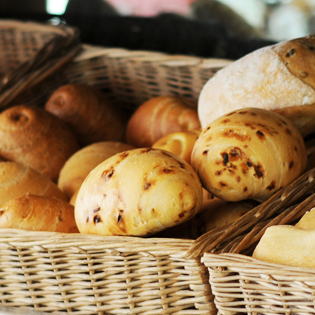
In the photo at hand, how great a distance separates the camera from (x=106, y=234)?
753 millimetres

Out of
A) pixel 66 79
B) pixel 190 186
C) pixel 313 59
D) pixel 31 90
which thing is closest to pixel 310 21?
pixel 313 59

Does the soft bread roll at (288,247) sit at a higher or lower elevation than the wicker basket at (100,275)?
higher

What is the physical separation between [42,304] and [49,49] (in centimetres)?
106

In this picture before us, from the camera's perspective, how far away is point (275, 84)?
99cm

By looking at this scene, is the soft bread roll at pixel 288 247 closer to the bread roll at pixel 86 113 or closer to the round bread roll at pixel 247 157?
the round bread roll at pixel 247 157

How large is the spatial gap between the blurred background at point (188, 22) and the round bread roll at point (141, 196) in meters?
1.16

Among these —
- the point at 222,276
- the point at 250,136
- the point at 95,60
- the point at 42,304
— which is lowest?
the point at 42,304

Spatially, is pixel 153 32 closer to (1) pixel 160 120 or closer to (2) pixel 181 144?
(1) pixel 160 120

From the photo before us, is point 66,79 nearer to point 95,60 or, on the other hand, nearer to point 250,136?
point 95,60

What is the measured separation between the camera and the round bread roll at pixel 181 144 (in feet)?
3.37

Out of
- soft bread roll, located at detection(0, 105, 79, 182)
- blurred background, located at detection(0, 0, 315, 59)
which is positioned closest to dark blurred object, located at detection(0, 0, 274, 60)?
blurred background, located at detection(0, 0, 315, 59)

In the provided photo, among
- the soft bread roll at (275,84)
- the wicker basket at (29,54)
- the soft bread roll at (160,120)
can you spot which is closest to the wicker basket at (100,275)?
the soft bread roll at (275,84)

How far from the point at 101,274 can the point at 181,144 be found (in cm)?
41

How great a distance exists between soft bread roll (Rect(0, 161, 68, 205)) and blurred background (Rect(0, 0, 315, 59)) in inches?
41.6
